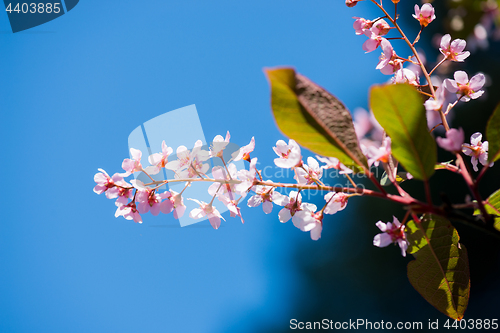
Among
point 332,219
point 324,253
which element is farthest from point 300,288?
point 332,219

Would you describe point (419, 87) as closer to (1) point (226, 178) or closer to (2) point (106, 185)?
(1) point (226, 178)

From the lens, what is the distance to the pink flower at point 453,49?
1.78 ft

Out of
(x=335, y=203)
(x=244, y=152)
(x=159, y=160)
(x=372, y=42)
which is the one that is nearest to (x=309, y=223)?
(x=335, y=203)

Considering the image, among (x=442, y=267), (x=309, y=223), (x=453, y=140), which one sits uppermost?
(x=453, y=140)

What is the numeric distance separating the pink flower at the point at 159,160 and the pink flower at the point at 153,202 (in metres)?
0.04

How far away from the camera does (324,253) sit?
3025 mm

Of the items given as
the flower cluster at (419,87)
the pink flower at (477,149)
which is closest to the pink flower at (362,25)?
the flower cluster at (419,87)

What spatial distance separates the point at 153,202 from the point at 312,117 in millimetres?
327

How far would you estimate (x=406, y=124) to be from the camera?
28cm

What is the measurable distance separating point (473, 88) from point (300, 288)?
279 cm

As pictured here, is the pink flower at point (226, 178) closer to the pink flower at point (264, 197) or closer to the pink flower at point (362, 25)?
the pink flower at point (264, 197)

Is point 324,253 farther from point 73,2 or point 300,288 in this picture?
point 73,2

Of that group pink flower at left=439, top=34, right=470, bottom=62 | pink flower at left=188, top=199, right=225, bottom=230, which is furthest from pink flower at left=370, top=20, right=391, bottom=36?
pink flower at left=188, top=199, right=225, bottom=230

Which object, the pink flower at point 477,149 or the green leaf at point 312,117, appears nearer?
the green leaf at point 312,117
